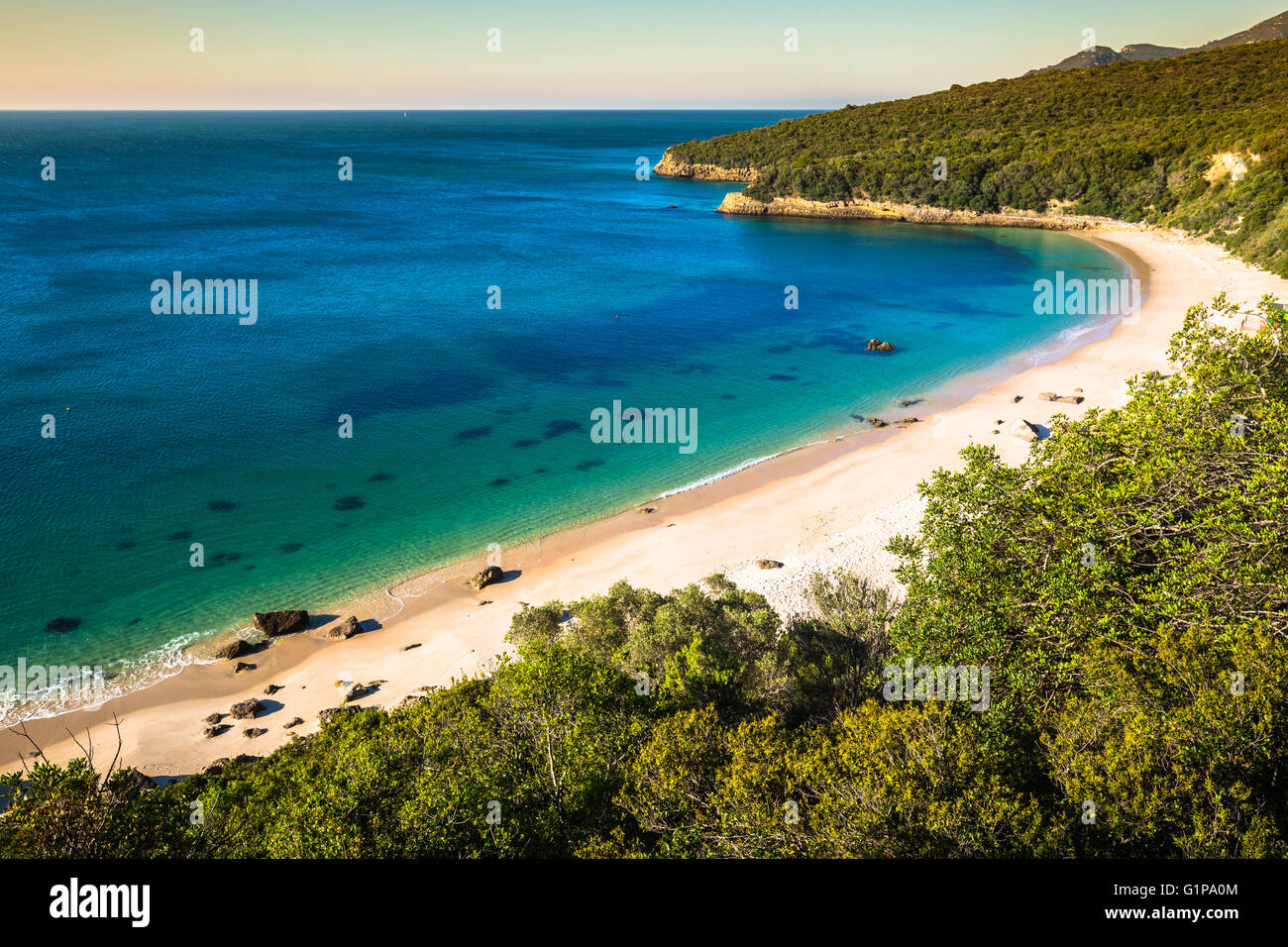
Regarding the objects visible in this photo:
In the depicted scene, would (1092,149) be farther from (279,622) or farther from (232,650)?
(232,650)

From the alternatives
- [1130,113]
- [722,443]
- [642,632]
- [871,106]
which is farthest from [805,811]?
[871,106]

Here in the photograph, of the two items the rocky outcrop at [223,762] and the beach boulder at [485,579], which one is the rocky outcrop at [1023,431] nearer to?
the beach boulder at [485,579]

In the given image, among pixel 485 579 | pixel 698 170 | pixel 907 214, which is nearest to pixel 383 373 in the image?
pixel 485 579

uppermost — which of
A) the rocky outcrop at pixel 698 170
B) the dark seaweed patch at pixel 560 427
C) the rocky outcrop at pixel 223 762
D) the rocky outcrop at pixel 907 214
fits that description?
the rocky outcrop at pixel 698 170

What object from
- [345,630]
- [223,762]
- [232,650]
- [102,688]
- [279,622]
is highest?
[279,622]

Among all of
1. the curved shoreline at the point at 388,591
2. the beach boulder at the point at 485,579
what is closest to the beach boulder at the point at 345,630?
the curved shoreline at the point at 388,591

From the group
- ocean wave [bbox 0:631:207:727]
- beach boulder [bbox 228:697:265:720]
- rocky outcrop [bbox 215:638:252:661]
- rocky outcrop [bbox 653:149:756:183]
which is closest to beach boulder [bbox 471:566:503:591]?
rocky outcrop [bbox 215:638:252:661]
